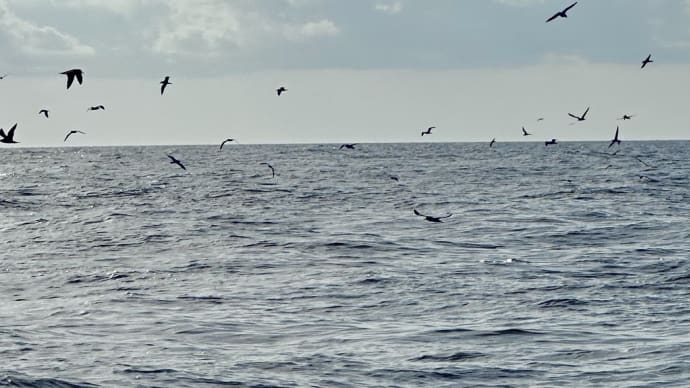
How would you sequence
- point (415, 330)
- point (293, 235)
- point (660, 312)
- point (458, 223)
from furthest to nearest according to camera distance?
point (458, 223) → point (293, 235) → point (660, 312) → point (415, 330)

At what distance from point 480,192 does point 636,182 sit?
51.1 feet

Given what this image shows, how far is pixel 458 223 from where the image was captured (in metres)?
48.9

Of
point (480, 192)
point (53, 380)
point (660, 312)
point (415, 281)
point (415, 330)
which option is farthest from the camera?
point (480, 192)

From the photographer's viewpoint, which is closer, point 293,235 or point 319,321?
point 319,321

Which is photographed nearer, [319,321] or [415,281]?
[319,321]

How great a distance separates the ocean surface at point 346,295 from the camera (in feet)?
71.1

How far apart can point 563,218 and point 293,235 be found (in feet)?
45.1

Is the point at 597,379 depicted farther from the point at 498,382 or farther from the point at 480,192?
the point at 480,192

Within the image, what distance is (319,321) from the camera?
1019 inches

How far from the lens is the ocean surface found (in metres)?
21.7

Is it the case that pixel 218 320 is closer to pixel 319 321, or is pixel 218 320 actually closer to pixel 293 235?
pixel 319 321

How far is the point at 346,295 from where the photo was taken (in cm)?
2945

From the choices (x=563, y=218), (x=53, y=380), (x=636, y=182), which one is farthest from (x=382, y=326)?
(x=636, y=182)

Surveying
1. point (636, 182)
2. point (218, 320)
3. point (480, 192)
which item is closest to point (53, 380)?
point (218, 320)
